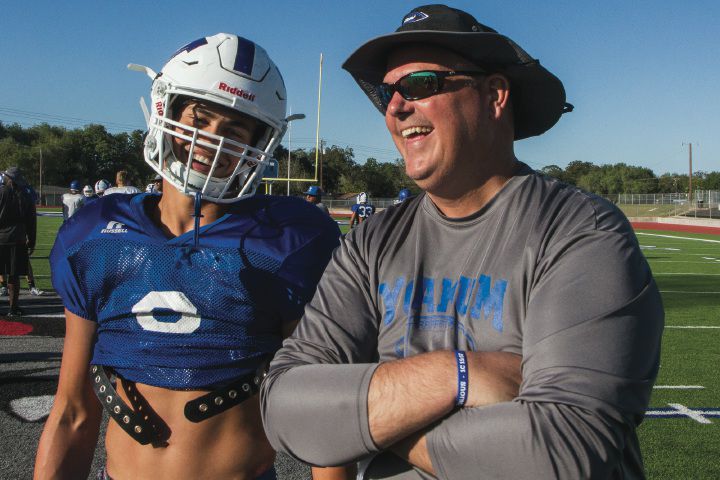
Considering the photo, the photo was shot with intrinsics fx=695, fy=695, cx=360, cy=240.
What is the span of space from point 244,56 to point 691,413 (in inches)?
185

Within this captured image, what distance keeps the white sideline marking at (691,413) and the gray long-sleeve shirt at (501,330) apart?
435 centimetres

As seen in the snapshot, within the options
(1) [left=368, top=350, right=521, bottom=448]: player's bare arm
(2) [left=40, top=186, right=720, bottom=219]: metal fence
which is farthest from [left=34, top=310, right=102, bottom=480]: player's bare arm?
(2) [left=40, top=186, right=720, bottom=219]: metal fence

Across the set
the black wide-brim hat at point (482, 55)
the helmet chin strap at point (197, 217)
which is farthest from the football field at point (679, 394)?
the black wide-brim hat at point (482, 55)

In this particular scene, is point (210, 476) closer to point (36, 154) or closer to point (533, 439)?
point (533, 439)

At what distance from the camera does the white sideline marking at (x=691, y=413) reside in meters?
5.15

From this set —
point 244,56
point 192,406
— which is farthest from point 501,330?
point 244,56

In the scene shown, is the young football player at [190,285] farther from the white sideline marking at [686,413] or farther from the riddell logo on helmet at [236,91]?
the white sideline marking at [686,413]

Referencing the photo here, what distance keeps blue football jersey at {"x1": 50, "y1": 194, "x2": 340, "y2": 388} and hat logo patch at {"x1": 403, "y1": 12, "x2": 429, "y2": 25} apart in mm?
721

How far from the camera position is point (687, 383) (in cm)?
627

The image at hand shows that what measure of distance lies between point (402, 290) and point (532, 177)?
39 cm

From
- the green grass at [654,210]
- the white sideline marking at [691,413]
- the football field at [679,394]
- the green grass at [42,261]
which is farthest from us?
the green grass at [654,210]

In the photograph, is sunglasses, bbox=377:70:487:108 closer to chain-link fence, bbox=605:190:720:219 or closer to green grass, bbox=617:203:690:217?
chain-link fence, bbox=605:190:720:219

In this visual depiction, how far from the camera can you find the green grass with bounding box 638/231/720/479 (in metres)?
4.32

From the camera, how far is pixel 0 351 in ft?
22.8
